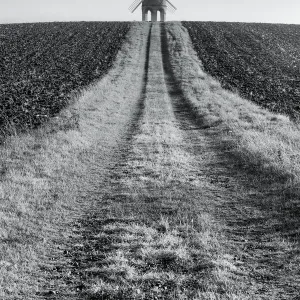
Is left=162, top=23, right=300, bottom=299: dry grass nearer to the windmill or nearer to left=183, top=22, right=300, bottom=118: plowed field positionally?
left=183, top=22, right=300, bottom=118: plowed field

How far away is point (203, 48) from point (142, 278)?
42010 mm

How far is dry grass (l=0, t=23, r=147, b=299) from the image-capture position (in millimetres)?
6078

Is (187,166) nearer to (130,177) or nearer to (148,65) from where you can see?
(130,177)

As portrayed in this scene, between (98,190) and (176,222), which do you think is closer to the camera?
(176,222)

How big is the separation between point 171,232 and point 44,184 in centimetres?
380

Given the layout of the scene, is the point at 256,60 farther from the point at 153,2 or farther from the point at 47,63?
the point at 153,2

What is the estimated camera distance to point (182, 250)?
21.2 ft

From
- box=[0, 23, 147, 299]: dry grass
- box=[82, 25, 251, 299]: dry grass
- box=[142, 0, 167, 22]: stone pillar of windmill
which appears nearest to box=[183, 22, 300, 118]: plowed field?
box=[0, 23, 147, 299]: dry grass

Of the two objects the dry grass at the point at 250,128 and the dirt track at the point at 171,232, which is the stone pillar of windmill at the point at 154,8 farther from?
the dirt track at the point at 171,232

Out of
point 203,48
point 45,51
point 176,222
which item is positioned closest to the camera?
point 176,222

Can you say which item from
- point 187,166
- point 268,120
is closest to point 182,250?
point 187,166

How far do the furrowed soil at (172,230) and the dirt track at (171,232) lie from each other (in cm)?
2

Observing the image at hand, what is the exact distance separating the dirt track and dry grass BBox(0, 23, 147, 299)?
1.04ft

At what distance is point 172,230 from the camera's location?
23.7ft
